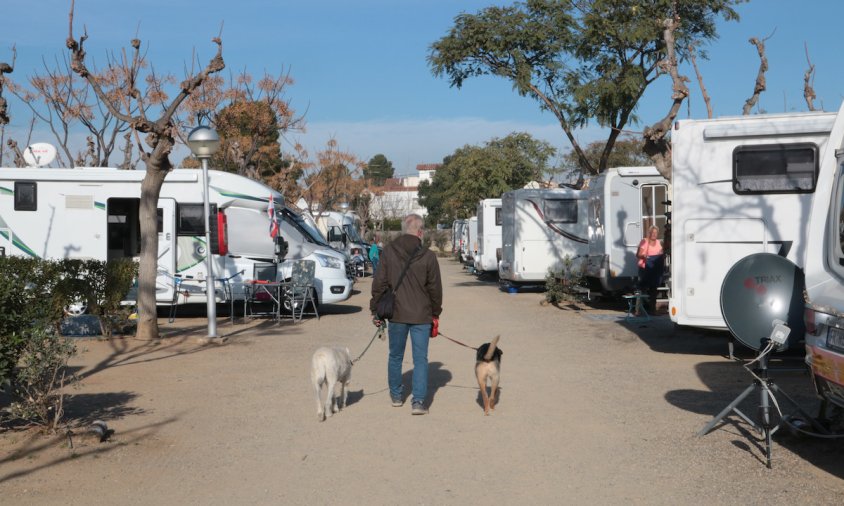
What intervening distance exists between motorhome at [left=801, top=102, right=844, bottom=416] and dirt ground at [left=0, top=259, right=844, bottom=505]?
0.74m

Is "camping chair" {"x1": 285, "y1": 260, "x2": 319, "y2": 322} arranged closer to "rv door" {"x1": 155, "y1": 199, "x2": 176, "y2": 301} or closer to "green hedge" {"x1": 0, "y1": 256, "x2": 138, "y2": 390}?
"rv door" {"x1": 155, "y1": 199, "x2": 176, "y2": 301}

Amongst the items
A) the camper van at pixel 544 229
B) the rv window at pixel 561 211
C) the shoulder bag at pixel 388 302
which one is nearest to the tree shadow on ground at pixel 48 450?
the shoulder bag at pixel 388 302

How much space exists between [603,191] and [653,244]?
248 cm

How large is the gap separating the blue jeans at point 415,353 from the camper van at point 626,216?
10.6 metres

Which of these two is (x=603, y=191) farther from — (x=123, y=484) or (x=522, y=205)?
(x=123, y=484)

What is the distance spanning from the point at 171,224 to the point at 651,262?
354 inches

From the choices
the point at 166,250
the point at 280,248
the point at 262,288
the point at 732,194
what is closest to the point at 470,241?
the point at 280,248

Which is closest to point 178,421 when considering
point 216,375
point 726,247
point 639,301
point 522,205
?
point 216,375

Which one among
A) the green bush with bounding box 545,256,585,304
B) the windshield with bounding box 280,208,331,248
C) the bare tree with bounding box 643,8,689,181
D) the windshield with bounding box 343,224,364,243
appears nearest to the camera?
the bare tree with bounding box 643,8,689,181

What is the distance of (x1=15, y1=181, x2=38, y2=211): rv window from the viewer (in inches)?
682

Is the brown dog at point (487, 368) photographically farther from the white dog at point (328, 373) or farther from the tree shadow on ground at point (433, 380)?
the white dog at point (328, 373)

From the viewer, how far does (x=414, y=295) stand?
8.41 m

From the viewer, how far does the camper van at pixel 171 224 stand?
56.7ft

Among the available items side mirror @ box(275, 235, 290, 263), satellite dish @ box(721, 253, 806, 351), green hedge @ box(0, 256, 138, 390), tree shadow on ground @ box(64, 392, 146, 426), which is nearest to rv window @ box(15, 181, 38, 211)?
green hedge @ box(0, 256, 138, 390)
